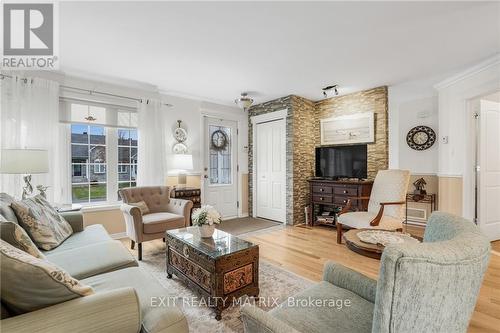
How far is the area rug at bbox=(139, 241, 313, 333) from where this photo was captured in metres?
1.78

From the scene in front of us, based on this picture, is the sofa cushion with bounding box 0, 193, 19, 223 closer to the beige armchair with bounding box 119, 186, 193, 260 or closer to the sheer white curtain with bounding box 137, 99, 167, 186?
the beige armchair with bounding box 119, 186, 193, 260

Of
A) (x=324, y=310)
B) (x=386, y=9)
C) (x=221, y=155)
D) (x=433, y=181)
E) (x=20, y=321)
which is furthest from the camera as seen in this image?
(x=221, y=155)

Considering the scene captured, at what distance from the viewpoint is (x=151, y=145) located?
4125 mm

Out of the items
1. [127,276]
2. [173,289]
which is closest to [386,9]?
[127,276]

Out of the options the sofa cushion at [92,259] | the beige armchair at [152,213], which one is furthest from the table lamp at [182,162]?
the sofa cushion at [92,259]

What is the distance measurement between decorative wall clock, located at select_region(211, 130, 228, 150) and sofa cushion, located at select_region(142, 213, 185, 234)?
219 cm

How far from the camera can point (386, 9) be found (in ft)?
6.95

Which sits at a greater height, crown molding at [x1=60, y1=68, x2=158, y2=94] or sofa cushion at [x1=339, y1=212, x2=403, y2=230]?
crown molding at [x1=60, y1=68, x2=158, y2=94]

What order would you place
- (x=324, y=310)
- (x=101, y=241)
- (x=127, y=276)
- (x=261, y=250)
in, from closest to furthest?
(x=324, y=310)
(x=127, y=276)
(x=101, y=241)
(x=261, y=250)

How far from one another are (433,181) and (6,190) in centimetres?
607

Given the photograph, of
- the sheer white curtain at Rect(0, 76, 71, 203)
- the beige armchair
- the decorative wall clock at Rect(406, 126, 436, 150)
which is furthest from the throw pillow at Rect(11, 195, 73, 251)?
the decorative wall clock at Rect(406, 126, 436, 150)

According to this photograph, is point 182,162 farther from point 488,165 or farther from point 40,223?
point 488,165

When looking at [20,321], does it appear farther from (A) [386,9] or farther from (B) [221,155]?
(B) [221,155]

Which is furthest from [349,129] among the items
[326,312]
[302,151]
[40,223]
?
[40,223]
